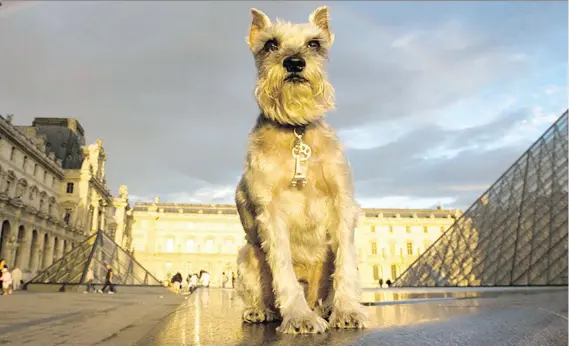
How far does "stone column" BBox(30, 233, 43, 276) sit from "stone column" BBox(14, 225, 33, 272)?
1084mm

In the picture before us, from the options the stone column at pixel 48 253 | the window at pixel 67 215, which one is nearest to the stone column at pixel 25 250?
the stone column at pixel 48 253

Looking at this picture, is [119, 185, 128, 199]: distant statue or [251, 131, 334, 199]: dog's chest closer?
[251, 131, 334, 199]: dog's chest

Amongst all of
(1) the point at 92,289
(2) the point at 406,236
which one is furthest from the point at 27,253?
(2) the point at 406,236

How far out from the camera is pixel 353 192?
2035 millimetres

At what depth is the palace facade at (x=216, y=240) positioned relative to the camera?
62000 mm

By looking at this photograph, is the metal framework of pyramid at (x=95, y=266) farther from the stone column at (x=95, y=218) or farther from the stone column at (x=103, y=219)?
the stone column at (x=103, y=219)

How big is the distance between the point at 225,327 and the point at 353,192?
915mm

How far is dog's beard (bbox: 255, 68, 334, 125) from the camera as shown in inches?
75.4

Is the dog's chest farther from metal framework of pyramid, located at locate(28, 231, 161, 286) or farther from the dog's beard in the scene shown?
metal framework of pyramid, located at locate(28, 231, 161, 286)

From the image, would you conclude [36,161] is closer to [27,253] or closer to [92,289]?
[27,253]

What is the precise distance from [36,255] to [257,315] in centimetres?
3630

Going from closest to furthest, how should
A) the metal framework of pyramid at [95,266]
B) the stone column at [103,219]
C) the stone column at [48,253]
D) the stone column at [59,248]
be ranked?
the metal framework of pyramid at [95,266], the stone column at [48,253], the stone column at [59,248], the stone column at [103,219]

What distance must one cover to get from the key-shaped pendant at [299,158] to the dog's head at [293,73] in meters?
0.12

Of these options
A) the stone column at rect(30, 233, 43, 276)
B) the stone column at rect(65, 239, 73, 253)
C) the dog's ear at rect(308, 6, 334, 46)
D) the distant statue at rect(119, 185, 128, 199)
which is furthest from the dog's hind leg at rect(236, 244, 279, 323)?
the distant statue at rect(119, 185, 128, 199)
